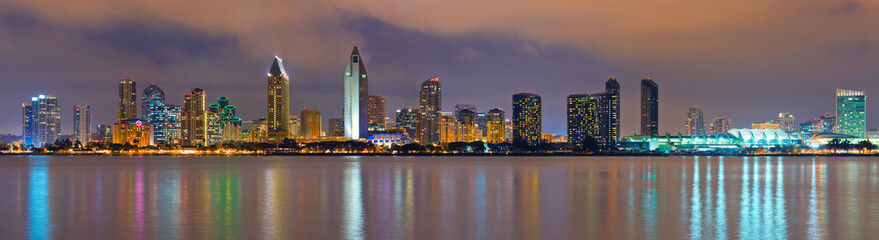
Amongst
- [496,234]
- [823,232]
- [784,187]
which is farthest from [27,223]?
[784,187]

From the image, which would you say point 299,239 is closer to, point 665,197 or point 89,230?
point 89,230

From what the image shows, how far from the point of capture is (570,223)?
3269 cm

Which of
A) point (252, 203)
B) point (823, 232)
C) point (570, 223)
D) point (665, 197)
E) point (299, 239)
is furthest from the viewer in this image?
point (665, 197)

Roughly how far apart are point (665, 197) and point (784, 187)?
762 inches

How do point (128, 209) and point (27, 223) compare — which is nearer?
point (27, 223)

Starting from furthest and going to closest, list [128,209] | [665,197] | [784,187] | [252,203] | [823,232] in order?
[784,187], [665,197], [252,203], [128,209], [823,232]

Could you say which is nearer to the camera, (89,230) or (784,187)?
(89,230)

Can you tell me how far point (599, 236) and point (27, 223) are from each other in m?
26.3

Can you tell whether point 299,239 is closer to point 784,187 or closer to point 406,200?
point 406,200

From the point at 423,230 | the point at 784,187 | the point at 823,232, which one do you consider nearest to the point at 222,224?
the point at 423,230

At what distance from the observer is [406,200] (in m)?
45.9

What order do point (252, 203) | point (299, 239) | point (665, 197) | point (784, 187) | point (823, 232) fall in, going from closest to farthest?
1. point (299, 239)
2. point (823, 232)
3. point (252, 203)
4. point (665, 197)
5. point (784, 187)

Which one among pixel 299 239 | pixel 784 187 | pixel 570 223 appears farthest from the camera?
pixel 784 187

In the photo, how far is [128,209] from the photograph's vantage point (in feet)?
131
